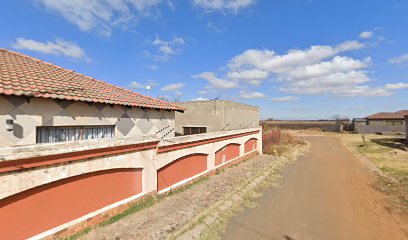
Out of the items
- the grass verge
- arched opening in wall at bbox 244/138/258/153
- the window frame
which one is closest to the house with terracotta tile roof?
the grass verge

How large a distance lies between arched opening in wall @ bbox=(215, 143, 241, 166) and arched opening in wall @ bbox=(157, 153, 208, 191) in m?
1.52

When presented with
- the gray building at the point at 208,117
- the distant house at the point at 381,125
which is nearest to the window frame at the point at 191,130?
the gray building at the point at 208,117

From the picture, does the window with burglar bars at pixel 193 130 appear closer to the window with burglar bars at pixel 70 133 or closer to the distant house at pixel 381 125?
the window with burglar bars at pixel 70 133

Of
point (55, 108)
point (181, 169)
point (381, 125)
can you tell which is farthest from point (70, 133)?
point (381, 125)

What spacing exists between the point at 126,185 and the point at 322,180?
9.66 metres

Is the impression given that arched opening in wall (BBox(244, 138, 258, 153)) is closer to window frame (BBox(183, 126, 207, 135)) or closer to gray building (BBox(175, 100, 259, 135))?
gray building (BBox(175, 100, 259, 135))

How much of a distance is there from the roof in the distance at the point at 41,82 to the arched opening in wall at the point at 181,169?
2753 mm

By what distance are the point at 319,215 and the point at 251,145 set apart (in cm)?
1033

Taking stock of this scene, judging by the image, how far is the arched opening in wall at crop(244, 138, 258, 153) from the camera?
16.4 metres

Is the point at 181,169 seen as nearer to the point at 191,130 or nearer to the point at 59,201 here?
the point at 59,201

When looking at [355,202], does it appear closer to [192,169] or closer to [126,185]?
[192,169]

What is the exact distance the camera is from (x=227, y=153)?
13133 millimetres

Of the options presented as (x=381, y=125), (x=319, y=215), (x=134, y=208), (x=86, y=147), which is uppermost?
(x=381, y=125)

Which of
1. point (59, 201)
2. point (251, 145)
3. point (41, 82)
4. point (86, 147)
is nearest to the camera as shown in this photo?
point (59, 201)
